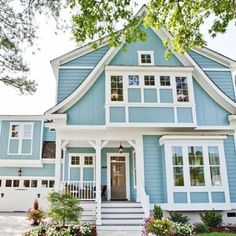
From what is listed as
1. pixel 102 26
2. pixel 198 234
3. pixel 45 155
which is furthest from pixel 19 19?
pixel 45 155

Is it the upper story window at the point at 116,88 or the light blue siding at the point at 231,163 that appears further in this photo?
the upper story window at the point at 116,88

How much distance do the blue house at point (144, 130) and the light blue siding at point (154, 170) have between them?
0.14ft

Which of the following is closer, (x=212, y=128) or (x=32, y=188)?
(x=212, y=128)

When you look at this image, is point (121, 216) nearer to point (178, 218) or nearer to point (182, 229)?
point (178, 218)

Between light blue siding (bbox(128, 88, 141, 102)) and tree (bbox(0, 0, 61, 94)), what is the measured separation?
4.81m

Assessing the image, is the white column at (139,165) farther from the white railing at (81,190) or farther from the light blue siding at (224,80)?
the light blue siding at (224,80)

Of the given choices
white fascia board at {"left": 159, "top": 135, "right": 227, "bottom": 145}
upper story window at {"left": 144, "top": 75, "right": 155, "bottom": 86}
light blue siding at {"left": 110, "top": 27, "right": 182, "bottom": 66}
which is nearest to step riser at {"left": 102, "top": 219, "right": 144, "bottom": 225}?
white fascia board at {"left": 159, "top": 135, "right": 227, "bottom": 145}

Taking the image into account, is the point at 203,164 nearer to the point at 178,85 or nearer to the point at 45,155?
the point at 178,85

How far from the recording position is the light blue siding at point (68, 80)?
1342 centimetres

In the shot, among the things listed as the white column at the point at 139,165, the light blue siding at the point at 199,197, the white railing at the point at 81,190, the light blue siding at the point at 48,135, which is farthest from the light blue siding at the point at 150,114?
the light blue siding at the point at 48,135

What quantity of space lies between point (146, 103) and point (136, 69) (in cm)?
164

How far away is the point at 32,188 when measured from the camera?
62.7ft

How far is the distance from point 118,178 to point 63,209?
5.03 metres

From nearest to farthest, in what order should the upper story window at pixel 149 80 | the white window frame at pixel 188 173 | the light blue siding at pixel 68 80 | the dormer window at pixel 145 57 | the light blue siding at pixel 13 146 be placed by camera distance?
1. the white window frame at pixel 188 173
2. the upper story window at pixel 149 80
3. the dormer window at pixel 145 57
4. the light blue siding at pixel 68 80
5. the light blue siding at pixel 13 146
